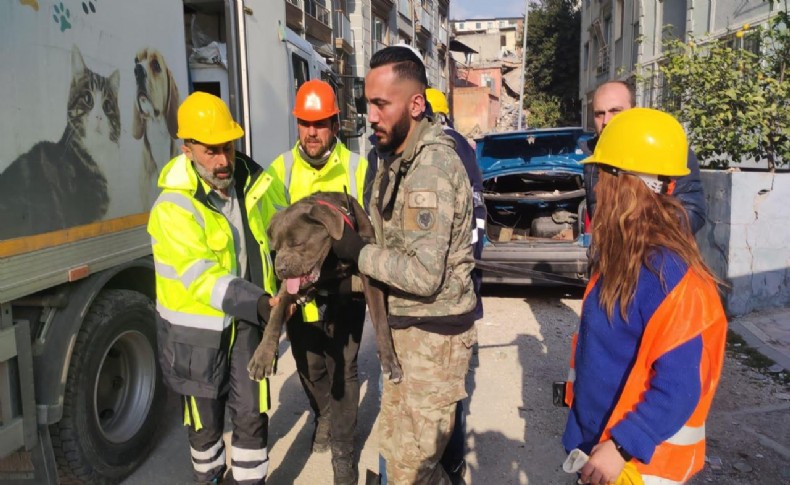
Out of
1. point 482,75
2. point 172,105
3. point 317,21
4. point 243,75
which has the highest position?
point 482,75

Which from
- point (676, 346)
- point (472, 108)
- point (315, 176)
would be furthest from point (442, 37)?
point (676, 346)

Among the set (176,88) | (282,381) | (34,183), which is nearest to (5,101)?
(34,183)

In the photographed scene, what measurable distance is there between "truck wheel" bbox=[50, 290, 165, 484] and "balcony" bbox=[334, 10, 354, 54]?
61.3ft

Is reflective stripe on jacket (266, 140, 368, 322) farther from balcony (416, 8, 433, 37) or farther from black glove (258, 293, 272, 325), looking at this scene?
balcony (416, 8, 433, 37)

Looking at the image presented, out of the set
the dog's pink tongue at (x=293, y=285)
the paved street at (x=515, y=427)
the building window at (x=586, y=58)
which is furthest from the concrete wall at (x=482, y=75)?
the dog's pink tongue at (x=293, y=285)

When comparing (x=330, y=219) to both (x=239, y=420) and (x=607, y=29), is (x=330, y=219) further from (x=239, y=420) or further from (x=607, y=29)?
(x=607, y=29)

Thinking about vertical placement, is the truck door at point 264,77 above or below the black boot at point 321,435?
above

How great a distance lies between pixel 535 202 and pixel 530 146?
0.81 metres

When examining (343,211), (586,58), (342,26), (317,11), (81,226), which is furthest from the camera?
(586,58)

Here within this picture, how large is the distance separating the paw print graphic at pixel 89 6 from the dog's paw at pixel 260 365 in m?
2.09

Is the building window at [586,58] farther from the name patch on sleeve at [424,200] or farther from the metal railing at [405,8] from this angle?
the name patch on sleeve at [424,200]

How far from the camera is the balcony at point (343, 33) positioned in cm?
2078

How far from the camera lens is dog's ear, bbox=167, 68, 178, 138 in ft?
12.9

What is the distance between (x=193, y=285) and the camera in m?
2.53
